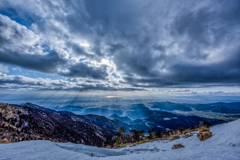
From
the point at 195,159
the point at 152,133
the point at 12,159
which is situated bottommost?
the point at 152,133

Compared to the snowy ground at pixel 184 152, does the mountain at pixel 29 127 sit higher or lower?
lower

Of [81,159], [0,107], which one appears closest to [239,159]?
[81,159]

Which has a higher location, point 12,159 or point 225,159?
point 225,159

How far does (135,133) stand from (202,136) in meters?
34.8

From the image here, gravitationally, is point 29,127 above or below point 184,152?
below

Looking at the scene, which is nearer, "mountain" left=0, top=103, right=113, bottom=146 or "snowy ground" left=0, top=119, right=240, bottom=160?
"snowy ground" left=0, top=119, right=240, bottom=160

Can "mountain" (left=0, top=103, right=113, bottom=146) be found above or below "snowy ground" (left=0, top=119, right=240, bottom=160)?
below

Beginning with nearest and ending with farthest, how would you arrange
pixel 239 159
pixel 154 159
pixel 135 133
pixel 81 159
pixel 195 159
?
pixel 239 159
pixel 195 159
pixel 154 159
pixel 81 159
pixel 135 133

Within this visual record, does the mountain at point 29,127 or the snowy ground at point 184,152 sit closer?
the snowy ground at point 184,152

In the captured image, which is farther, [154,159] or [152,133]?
[152,133]

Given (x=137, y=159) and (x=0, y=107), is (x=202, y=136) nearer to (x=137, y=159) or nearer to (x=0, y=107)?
(x=137, y=159)

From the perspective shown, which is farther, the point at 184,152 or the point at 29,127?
the point at 29,127

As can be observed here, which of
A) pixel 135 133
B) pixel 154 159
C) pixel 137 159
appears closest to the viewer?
pixel 154 159

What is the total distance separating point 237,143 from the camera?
6961 millimetres
